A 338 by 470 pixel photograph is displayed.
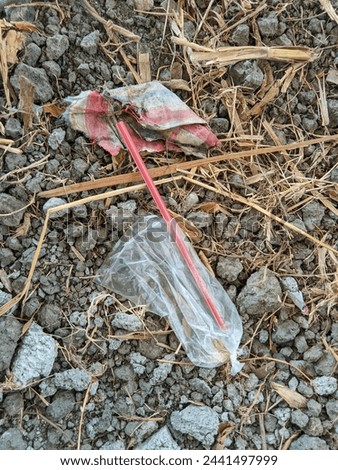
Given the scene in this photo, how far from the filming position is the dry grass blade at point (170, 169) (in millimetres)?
1377

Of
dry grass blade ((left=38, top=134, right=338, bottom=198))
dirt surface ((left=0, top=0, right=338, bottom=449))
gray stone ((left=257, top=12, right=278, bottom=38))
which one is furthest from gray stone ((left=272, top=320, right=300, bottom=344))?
gray stone ((left=257, top=12, right=278, bottom=38))

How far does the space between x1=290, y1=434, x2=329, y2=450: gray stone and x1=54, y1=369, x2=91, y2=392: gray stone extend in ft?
1.81

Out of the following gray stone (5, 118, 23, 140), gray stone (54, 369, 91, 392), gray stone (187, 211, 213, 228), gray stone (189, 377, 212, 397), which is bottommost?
gray stone (189, 377, 212, 397)

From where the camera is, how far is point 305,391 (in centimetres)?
137

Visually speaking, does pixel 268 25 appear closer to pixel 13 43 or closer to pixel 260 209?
pixel 260 209

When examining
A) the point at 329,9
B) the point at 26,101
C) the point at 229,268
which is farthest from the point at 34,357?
the point at 329,9

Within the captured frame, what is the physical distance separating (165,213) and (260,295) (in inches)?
12.8

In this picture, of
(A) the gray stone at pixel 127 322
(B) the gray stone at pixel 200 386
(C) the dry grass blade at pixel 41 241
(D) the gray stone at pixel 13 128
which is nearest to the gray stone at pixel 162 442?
(B) the gray stone at pixel 200 386

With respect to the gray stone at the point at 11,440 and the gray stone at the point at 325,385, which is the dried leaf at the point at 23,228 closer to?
the gray stone at the point at 11,440

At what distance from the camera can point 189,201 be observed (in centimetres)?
141

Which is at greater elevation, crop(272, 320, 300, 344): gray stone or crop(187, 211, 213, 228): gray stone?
crop(187, 211, 213, 228): gray stone

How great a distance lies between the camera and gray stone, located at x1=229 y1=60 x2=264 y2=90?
1.44m

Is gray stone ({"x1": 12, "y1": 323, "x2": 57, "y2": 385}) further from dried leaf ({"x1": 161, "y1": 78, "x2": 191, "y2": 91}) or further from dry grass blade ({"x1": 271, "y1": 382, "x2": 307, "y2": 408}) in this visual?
dried leaf ({"x1": 161, "y1": 78, "x2": 191, "y2": 91})
